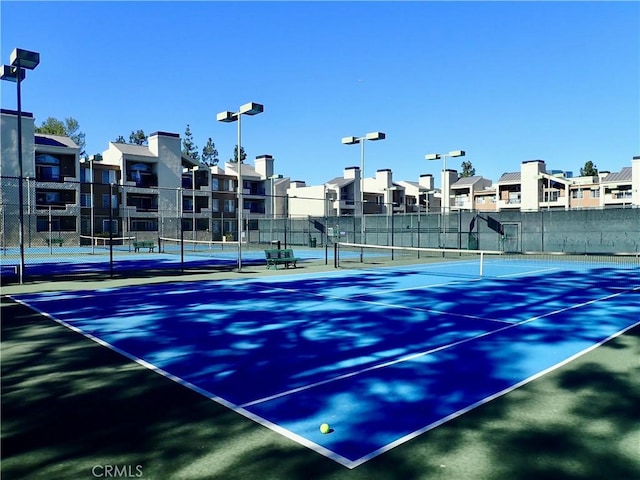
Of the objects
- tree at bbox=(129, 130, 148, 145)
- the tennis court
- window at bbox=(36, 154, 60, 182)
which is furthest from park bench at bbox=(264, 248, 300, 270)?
tree at bbox=(129, 130, 148, 145)

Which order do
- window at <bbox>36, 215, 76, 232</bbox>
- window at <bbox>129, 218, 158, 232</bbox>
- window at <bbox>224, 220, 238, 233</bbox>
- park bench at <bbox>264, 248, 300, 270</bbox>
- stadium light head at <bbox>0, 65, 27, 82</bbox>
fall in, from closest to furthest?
stadium light head at <bbox>0, 65, 27, 82</bbox>, park bench at <bbox>264, 248, 300, 270</bbox>, window at <bbox>36, 215, 76, 232</bbox>, window at <bbox>129, 218, 158, 232</bbox>, window at <bbox>224, 220, 238, 233</bbox>

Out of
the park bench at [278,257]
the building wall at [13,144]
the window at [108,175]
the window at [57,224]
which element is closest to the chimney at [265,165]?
the window at [108,175]

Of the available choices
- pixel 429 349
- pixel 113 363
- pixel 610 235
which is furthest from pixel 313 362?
pixel 610 235

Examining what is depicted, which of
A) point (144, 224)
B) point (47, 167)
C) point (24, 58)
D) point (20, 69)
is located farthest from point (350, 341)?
point (144, 224)

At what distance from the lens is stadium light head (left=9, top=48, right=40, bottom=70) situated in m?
13.4

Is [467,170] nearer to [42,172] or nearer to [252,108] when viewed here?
[42,172]

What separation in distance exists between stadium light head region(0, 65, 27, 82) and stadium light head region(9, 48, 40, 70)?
378mm

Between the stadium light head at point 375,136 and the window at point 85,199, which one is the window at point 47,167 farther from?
the stadium light head at point 375,136

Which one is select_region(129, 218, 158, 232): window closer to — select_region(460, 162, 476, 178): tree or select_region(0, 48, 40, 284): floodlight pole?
select_region(0, 48, 40, 284): floodlight pole

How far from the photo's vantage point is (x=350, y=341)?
25.0 feet

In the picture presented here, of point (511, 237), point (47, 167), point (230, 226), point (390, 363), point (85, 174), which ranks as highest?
point (85, 174)

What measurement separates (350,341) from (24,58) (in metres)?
12.5

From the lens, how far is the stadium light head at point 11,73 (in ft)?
46.5

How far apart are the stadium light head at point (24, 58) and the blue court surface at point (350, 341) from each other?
259 inches
